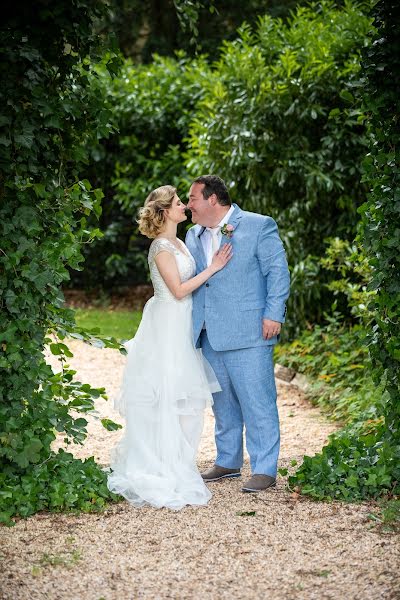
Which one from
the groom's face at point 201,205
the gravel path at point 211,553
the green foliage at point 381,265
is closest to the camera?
the gravel path at point 211,553

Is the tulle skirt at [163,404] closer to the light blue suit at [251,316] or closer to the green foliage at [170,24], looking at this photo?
the light blue suit at [251,316]

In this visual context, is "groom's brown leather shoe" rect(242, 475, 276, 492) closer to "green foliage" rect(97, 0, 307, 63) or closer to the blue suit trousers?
the blue suit trousers

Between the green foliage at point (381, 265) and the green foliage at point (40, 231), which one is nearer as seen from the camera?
the green foliage at point (40, 231)

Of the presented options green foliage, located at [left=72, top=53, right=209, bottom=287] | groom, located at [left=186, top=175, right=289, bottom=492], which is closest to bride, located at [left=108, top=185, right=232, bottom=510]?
groom, located at [left=186, top=175, right=289, bottom=492]

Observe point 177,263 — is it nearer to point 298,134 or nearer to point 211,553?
point 211,553

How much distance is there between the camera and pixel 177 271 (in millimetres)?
4812

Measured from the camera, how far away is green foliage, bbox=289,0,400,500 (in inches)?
173

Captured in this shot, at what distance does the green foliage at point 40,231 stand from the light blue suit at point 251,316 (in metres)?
0.63

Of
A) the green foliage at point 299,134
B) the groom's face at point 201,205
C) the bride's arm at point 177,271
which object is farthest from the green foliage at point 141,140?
the bride's arm at point 177,271

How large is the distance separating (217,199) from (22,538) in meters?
2.04

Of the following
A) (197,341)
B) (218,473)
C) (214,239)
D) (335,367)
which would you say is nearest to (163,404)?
(197,341)

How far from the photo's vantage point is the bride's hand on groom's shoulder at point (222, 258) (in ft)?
15.5

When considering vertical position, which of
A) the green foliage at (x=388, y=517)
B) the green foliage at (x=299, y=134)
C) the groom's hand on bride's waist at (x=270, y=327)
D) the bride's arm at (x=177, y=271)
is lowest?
the green foliage at (x=388, y=517)

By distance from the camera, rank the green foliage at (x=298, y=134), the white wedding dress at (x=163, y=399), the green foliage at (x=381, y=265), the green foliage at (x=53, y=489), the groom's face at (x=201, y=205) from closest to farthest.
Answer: the green foliage at (x=53, y=489) → the green foliage at (x=381, y=265) → the white wedding dress at (x=163, y=399) → the groom's face at (x=201, y=205) → the green foliage at (x=298, y=134)
